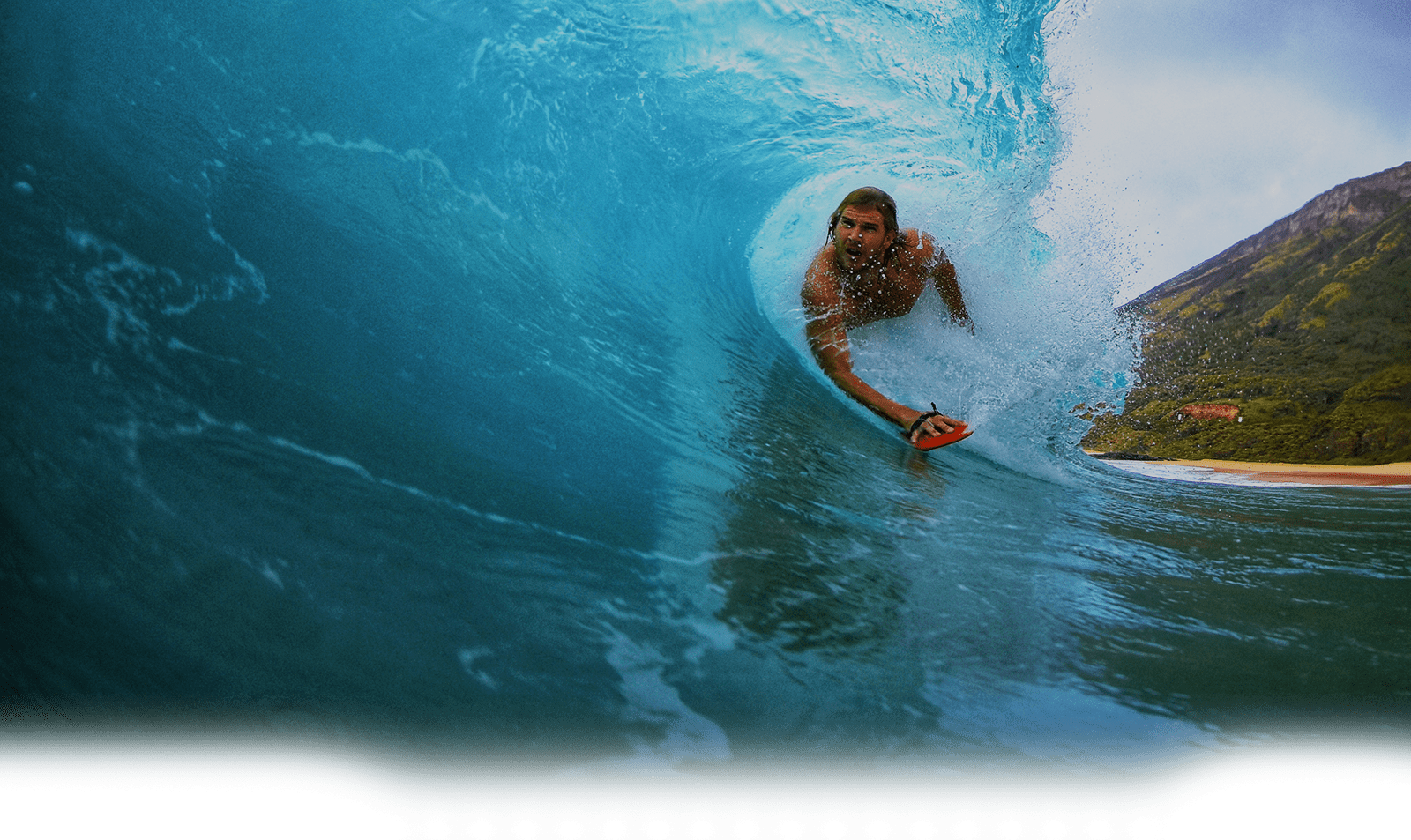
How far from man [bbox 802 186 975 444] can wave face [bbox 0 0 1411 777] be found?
0.07 meters

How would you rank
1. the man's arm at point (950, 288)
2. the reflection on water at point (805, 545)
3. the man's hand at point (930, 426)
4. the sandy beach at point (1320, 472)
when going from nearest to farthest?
the reflection on water at point (805, 545)
the man's hand at point (930, 426)
the man's arm at point (950, 288)
the sandy beach at point (1320, 472)

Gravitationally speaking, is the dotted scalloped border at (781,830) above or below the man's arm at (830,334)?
below

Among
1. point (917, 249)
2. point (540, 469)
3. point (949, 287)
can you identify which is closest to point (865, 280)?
point (917, 249)

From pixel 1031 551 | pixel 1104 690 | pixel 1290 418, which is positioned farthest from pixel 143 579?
pixel 1290 418

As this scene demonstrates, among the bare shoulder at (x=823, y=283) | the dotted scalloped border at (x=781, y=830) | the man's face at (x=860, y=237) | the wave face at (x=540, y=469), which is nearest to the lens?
the dotted scalloped border at (x=781, y=830)

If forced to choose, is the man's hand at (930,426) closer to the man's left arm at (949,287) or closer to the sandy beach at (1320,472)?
the man's left arm at (949,287)

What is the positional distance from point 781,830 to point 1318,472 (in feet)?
6.97

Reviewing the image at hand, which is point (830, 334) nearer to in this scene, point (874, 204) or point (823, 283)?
point (823, 283)

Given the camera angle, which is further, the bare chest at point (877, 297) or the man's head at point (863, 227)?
the bare chest at point (877, 297)

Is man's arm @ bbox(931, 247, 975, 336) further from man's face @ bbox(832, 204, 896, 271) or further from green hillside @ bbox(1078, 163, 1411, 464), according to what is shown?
green hillside @ bbox(1078, 163, 1411, 464)

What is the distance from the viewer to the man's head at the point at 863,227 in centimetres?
161

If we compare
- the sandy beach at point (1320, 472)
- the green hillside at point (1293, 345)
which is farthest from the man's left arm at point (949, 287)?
the sandy beach at point (1320, 472)

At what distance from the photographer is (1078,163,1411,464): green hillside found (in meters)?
2.10

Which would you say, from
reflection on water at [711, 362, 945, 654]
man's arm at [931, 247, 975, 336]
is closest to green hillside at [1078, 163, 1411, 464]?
man's arm at [931, 247, 975, 336]
